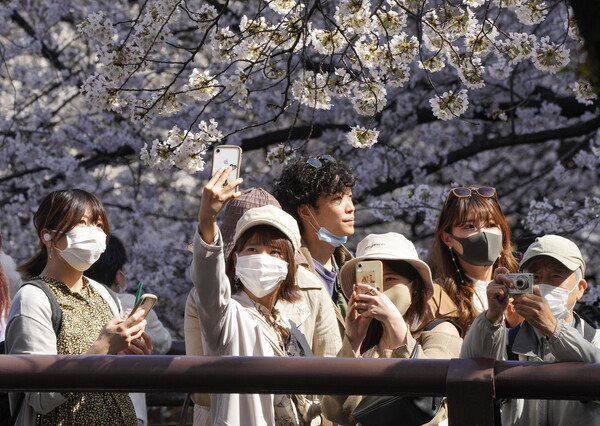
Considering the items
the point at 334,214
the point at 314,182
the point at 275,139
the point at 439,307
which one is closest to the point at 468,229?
the point at 439,307

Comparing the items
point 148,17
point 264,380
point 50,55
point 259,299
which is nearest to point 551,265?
point 259,299

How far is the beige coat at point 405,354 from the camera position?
3564 mm

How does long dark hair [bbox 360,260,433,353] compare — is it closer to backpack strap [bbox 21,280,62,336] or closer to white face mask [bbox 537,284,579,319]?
white face mask [bbox 537,284,579,319]

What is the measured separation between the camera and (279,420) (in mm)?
3654

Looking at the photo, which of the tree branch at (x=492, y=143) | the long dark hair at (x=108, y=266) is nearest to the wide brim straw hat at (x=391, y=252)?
the long dark hair at (x=108, y=266)

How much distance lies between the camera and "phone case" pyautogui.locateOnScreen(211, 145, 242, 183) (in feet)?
11.3

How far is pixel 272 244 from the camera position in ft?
12.7

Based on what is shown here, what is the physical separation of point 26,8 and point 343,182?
679 centimetres

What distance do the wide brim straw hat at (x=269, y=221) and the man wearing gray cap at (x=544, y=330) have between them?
810 mm

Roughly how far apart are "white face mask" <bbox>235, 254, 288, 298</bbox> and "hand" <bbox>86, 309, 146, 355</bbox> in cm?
40

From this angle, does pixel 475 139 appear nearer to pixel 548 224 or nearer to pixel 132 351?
pixel 548 224

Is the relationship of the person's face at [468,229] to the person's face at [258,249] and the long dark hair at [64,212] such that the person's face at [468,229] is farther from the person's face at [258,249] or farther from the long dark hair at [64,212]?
the long dark hair at [64,212]

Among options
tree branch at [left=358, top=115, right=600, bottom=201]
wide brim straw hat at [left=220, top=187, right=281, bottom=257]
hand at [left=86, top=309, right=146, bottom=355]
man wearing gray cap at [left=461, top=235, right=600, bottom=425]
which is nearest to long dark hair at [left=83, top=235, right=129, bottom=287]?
wide brim straw hat at [left=220, top=187, right=281, bottom=257]

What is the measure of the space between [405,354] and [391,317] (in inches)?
5.5
